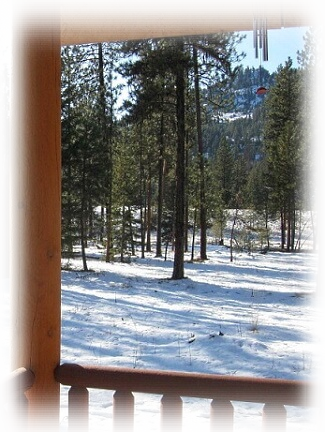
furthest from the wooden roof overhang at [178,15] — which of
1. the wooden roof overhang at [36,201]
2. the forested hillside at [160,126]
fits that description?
the forested hillside at [160,126]

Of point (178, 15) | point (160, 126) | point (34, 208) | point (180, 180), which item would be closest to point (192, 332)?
point (178, 15)

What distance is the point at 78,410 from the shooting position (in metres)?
1.65

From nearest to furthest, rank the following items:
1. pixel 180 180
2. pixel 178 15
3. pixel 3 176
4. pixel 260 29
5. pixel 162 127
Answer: pixel 260 29 → pixel 178 15 → pixel 3 176 → pixel 180 180 → pixel 162 127

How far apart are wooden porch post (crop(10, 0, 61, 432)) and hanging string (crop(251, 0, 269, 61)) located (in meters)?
1.13

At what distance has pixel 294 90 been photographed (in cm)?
2695

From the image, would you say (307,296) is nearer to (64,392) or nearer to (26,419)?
(64,392)

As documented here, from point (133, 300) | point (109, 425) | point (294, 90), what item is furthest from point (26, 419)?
point (294, 90)

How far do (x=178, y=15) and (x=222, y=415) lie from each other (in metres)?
1.97

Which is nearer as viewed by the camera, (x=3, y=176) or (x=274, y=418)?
(x=274, y=418)

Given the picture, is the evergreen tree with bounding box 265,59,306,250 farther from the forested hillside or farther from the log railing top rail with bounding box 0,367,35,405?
the log railing top rail with bounding box 0,367,35,405

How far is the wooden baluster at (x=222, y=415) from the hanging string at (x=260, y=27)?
169 centimetres

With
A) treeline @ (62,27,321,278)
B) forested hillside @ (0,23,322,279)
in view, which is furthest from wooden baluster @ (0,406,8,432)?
treeline @ (62,27,321,278)

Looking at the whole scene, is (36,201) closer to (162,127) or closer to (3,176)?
(3,176)

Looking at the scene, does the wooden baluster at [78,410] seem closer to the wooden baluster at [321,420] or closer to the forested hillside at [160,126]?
the wooden baluster at [321,420]
